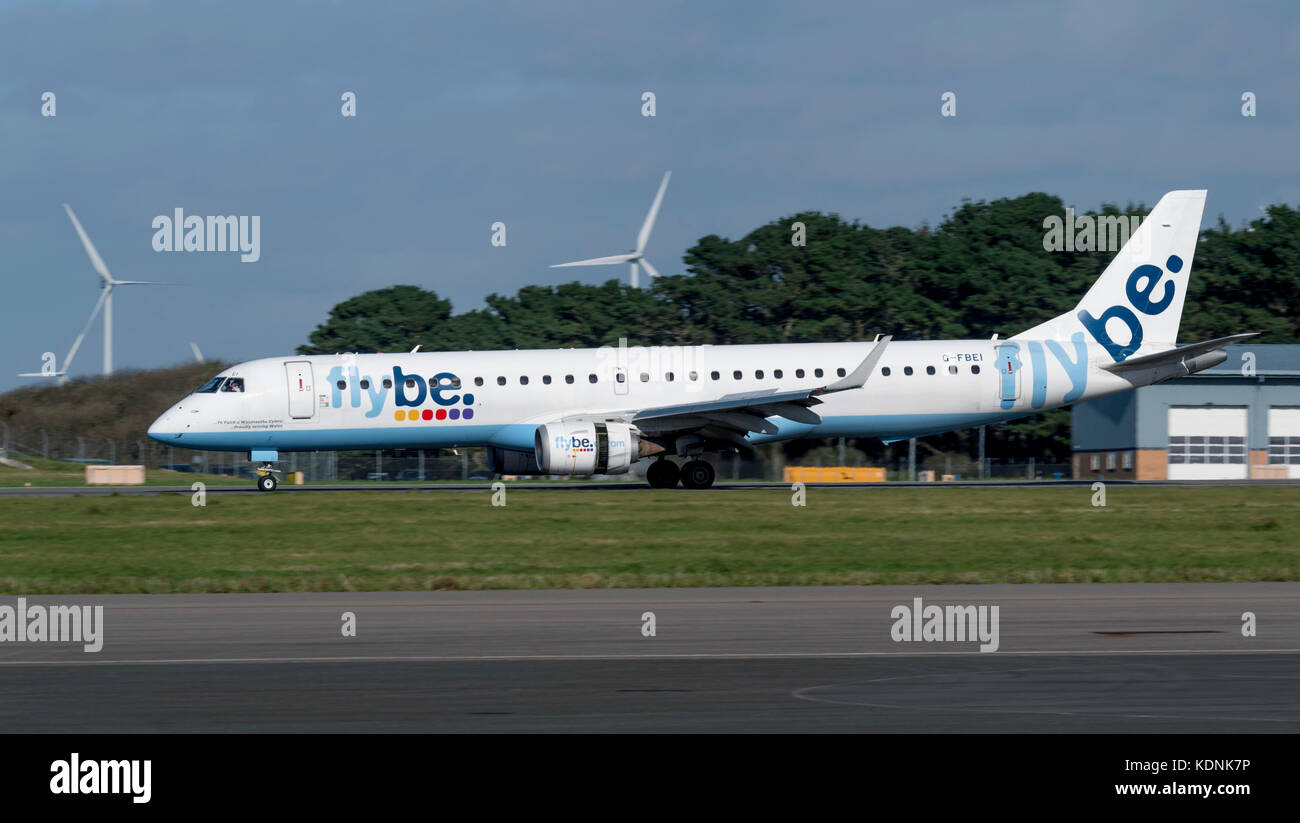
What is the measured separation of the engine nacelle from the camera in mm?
38688

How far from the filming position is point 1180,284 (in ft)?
149

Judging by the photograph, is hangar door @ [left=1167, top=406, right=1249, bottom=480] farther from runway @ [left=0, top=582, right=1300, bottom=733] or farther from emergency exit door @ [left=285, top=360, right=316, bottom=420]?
runway @ [left=0, top=582, right=1300, bottom=733]

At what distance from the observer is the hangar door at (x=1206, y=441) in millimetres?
57250

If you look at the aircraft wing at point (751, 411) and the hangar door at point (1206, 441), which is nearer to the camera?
the aircraft wing at point (751, 411)

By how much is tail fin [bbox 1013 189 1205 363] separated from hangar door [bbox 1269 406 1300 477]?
14.8m

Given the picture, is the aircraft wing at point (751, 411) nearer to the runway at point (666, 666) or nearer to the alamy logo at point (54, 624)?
the runway at point (666, 666)

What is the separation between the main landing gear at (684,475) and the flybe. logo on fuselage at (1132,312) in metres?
12.5

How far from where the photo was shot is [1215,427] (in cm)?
5766

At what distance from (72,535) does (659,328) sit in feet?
188

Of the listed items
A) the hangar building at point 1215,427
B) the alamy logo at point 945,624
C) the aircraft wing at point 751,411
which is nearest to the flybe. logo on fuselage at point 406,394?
the aircraft wing at point 751,411
